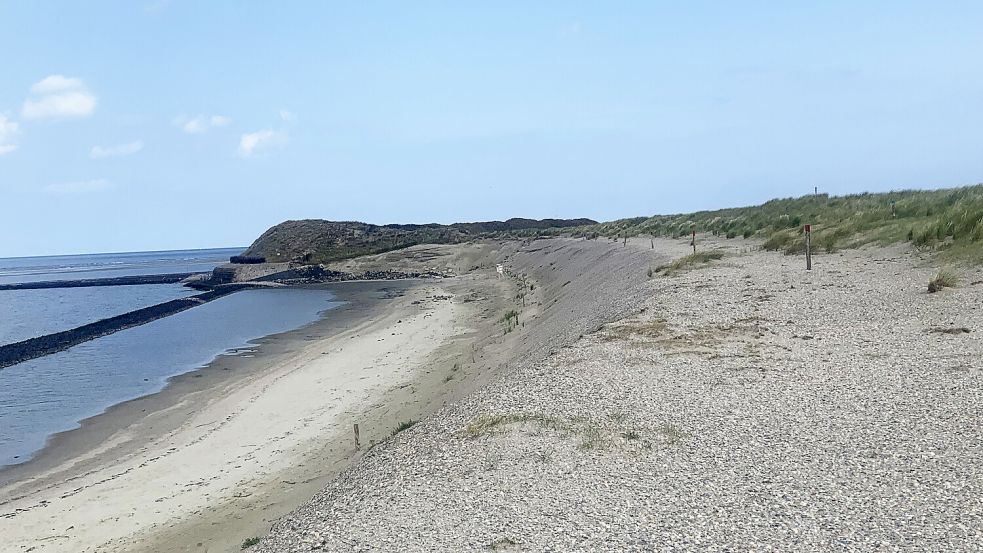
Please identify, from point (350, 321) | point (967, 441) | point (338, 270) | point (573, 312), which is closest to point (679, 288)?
point (573, 312)

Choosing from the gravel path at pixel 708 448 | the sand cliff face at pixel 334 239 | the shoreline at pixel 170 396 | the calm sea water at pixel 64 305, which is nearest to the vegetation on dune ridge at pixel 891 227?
the gravel path at pixel 708 448

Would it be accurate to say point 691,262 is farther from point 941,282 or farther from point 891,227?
point 941,282

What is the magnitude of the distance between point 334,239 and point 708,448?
8864cm

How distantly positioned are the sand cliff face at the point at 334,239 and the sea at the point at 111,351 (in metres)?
24.0

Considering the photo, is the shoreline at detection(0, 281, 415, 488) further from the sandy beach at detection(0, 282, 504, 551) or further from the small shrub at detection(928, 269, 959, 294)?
the small shrub at detection(928, 269, 959, 294)

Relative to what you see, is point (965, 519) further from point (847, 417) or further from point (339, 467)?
point (339, 467)

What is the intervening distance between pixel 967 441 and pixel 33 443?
16483 mm

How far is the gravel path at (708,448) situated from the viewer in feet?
17.3

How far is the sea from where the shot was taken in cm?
1756

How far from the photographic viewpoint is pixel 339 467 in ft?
35.7

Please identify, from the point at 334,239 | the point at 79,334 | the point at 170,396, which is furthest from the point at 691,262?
the point at 334,239

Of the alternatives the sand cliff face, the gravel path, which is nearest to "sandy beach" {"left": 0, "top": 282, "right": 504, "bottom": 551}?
the gravel path

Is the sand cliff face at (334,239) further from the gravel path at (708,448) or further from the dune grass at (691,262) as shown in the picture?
the gravel path at (708,448)

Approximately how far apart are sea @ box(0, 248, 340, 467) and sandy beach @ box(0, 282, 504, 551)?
1.20 meters
